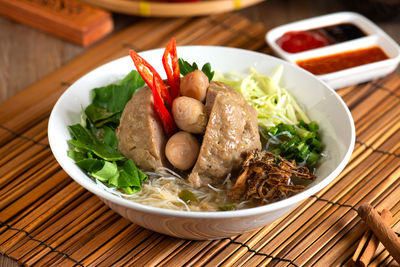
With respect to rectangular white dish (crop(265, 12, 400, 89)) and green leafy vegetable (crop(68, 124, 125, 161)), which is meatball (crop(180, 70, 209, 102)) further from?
rectangular white dish (crop(265, 12, 400, 89))

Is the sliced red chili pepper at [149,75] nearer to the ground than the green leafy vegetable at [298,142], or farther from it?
farther from it

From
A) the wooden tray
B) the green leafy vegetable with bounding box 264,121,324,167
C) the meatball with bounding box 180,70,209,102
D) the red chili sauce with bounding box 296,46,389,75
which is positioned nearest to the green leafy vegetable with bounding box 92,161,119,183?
the meatball with bounding box 180,70,209,102

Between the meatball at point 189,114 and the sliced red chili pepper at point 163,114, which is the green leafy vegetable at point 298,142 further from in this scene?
the sliced red chili pepper at point 163,114

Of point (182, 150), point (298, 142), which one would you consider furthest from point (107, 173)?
point (298, 142)

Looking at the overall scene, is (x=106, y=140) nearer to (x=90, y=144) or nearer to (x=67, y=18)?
(x=90, y=144)

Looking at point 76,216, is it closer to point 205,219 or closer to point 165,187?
point 165,187

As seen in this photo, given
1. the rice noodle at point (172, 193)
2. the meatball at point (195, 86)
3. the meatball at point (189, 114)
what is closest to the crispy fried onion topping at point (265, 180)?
the rice noodle at point (172, 193)

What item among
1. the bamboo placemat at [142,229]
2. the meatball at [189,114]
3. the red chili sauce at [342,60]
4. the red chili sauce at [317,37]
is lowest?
the bamboo placemat at [142,229]
